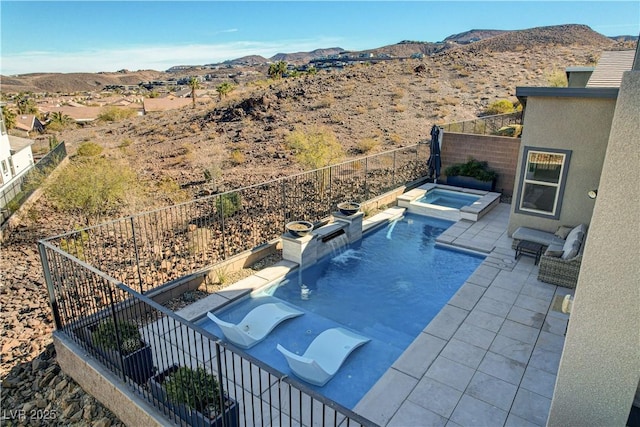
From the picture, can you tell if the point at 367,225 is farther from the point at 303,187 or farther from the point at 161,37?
the point at 161,37

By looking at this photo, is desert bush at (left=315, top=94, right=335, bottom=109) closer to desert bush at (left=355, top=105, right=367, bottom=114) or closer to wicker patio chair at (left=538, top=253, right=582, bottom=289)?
desert bush at (left=355, top=105, right=367, bottom=114)

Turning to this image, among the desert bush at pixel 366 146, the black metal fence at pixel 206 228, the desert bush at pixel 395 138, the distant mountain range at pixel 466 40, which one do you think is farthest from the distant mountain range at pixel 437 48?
the black metal fence at pixel 206 228

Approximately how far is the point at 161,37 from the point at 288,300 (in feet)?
225

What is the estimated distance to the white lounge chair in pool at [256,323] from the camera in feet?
18.8

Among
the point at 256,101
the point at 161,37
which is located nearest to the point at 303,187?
the point at 256,101

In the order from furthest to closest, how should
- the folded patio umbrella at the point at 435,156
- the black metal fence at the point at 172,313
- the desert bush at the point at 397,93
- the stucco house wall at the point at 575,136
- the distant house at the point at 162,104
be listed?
1. the distant house at the point at 162,104
2. the desert bush at the point at 397,93
3. the folded patio umbrella at the point at 435,156
4. the stucco house wall at the point at 575,136
5. the black metal fence at the point at 172,313

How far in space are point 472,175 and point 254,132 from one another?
15.4 metres

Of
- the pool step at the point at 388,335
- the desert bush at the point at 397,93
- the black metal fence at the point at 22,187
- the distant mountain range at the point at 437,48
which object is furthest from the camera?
the distant mountain range at the point at 437,48

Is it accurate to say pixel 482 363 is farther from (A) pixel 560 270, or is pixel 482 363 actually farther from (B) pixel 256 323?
(B) pixel 256 323

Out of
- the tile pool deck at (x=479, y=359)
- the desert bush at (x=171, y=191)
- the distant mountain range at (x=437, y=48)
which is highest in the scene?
the distant mountain range at (x=437, y=48)

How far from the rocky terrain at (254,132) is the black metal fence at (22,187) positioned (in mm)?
472

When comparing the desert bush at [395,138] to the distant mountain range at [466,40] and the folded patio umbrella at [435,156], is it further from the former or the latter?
the distant mountain range at [466,40]

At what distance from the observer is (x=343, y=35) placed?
227 feet

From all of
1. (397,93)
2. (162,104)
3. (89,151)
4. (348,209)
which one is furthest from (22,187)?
(162,104)
